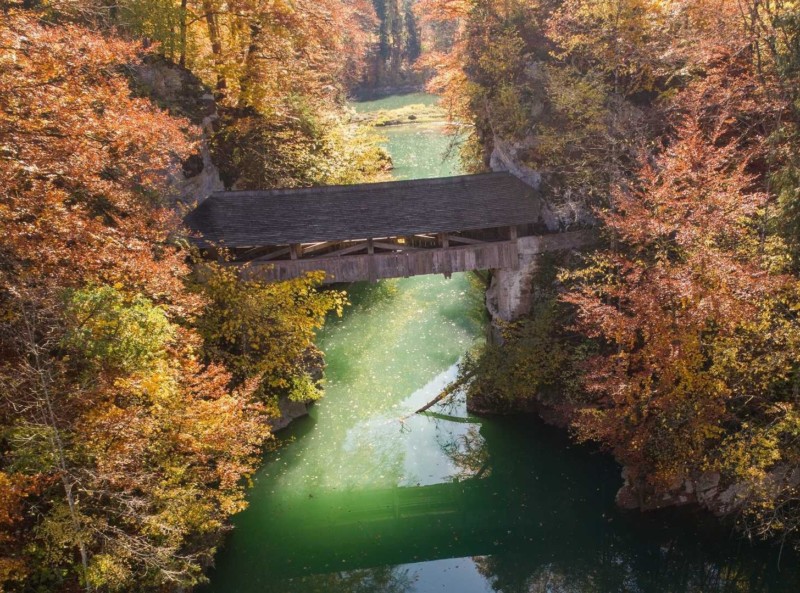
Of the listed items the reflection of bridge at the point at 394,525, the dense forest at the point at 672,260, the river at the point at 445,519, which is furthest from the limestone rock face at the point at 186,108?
the dense forest at the point at 672,260

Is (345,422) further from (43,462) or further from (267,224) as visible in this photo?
(43,462)

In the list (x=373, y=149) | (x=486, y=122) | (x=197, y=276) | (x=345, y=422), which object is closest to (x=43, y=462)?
(x=197, y=276)

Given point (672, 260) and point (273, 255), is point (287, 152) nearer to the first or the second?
point (273, 255)

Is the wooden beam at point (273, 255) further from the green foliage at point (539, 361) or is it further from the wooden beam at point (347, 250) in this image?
the green foliage at point (539, 361)

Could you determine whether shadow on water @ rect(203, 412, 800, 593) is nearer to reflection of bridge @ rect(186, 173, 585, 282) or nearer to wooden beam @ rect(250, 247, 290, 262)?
reflection of bridge @ rect(186, 173, 585, 282)

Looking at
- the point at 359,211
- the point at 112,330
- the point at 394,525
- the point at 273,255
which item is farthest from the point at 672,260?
the point at 112,330

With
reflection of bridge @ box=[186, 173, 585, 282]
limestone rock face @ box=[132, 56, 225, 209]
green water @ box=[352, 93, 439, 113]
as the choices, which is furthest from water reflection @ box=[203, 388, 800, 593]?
green water @ box=[352, 93, 439, 113]
